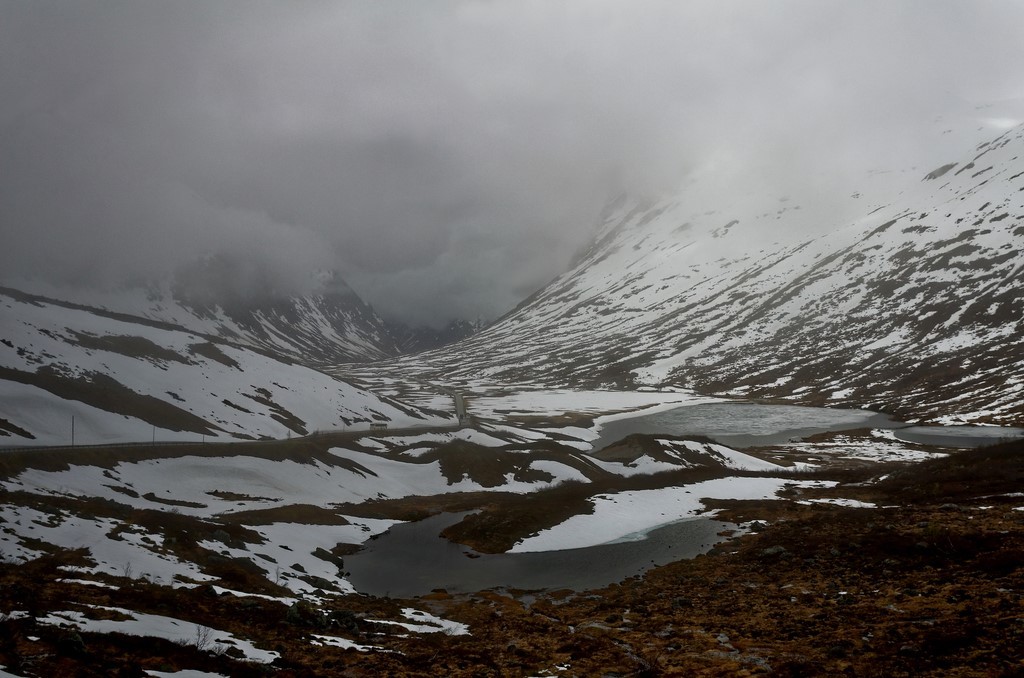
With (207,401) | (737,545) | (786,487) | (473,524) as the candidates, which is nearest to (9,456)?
(473,524)

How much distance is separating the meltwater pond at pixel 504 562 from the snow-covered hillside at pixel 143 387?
43.9 meters

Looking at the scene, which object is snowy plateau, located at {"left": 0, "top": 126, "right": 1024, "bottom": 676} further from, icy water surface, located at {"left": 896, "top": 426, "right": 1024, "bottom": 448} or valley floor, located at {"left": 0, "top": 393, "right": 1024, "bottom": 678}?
icy water surface, located at {"left": 896, "top": 426, "right": 1024, "bottom": 448}

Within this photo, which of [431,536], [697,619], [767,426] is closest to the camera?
[697,619]

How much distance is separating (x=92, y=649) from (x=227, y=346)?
12314 centimetres

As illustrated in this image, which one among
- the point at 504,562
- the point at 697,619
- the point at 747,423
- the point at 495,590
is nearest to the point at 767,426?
the point at 747,423

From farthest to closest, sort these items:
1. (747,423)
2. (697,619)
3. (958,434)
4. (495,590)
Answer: (747,423) < (958,434) < (495,590) < (697,619)

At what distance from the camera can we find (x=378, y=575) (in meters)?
40.2

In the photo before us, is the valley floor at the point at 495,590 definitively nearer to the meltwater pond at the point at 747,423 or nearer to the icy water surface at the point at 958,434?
the icy water surface at the point at 958,434

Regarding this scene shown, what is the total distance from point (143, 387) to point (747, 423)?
127836 mm

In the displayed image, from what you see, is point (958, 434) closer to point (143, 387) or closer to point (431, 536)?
point (431, 536)

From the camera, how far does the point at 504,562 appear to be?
144 feet

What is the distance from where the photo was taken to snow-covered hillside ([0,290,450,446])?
232 feet

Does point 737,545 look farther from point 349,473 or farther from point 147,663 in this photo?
point 349,473

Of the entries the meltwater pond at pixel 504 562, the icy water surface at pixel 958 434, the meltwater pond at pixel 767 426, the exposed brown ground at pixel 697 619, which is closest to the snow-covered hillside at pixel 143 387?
the meltwater pond at pixel 504 562
